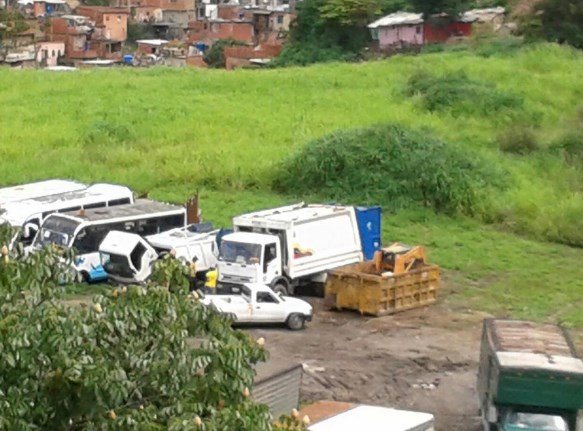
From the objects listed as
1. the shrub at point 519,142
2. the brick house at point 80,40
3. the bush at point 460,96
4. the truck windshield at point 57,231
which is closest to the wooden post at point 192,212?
the truck windshield at point 57,231

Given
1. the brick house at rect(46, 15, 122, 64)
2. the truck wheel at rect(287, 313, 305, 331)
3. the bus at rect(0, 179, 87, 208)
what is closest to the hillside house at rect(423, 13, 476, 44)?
the brick house at rect(46, 15, 122, 64)

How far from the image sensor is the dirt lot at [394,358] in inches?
569

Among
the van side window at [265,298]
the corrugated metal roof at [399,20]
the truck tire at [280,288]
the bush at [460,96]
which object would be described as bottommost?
the truck tire at [280,288]

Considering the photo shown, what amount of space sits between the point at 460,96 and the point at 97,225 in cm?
1557

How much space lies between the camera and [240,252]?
18.2 meters

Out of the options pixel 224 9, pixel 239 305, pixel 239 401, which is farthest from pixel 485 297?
pixel 224 9

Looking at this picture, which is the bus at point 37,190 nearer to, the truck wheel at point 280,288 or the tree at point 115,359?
the truck wheel at point 280,288

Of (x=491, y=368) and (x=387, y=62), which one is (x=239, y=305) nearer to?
(x=491, y=368)

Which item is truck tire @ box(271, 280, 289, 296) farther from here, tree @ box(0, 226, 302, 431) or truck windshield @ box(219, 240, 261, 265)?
tree @ box(0, 226, 302, 431)

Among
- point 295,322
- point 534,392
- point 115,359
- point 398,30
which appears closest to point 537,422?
point 534,392

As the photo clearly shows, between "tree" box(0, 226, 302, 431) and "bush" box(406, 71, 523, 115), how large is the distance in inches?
1002

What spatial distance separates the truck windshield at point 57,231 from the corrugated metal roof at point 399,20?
2767 cm

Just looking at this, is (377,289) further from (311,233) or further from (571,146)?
(571,146)

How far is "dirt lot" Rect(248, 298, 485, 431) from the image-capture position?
14.4 metres
